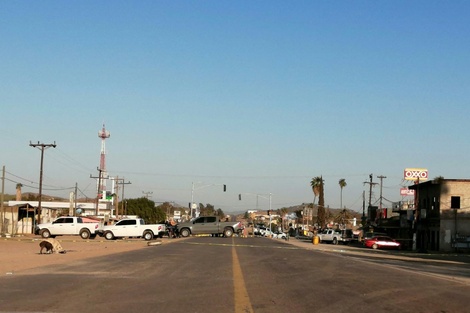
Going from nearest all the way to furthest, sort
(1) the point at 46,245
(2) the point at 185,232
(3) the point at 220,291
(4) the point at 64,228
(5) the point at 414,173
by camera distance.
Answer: (3) the point at 220,291 → (1) the point at 46,245 → (4) the point at 64,228 → (2) the point at 185,232 → (5) the point at 414,173

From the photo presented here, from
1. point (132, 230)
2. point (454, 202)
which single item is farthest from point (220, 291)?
point (454, 202)

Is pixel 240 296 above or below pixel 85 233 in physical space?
above

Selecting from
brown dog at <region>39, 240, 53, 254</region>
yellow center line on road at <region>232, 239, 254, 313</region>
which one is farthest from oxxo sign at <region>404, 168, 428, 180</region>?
yellow center line on road at <region>232, 239, 254, 313</region>

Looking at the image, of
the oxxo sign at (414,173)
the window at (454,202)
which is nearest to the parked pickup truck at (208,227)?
the window at (454,202)

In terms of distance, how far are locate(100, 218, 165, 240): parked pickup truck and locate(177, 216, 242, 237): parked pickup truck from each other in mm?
7862

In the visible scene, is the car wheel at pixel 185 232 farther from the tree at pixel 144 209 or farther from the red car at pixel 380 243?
the tree at pixel 144 209

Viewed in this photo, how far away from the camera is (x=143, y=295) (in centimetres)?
1345

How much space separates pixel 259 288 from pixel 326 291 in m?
1.63

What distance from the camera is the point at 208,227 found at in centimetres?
6312

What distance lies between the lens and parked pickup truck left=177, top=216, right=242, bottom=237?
2488 inches

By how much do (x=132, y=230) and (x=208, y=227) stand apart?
32.2 ft

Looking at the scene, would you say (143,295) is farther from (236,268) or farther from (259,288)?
(236,268)

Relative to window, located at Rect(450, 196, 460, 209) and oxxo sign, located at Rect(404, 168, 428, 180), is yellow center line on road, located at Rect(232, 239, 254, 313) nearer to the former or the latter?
window, located at Rect(450, 196, 460, 209)

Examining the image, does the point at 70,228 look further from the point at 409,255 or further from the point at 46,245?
the point at 409,255
